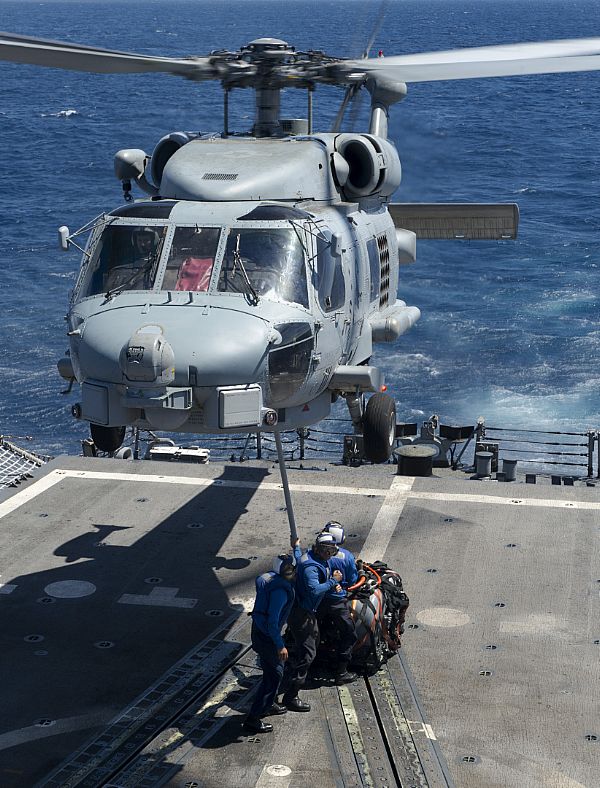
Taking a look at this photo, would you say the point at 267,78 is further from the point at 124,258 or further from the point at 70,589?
the point at 70,589

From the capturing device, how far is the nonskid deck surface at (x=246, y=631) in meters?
12.3

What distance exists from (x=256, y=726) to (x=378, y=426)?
426cm

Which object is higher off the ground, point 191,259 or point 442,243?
point 191,259

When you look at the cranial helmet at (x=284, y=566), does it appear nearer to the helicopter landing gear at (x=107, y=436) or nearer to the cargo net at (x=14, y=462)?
the helicopter landing gear at (x=107, y=436)

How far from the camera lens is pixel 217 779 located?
11961mm

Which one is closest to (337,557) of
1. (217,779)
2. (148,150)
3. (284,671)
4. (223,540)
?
(284,671)

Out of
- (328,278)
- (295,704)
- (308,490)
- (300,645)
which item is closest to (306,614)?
(300,645)

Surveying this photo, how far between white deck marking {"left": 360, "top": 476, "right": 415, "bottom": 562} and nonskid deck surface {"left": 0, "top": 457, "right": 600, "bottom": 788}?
0.05 meters

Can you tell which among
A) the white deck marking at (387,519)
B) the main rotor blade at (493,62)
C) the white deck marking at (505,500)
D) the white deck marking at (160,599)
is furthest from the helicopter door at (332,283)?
the white deck marking at (505,500)

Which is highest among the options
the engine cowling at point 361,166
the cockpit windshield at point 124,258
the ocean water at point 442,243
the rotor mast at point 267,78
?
the rotor mast at point 267,78

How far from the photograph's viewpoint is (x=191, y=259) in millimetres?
13766

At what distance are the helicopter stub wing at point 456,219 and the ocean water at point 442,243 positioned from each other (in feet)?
1.48

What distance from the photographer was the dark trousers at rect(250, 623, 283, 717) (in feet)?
41.8

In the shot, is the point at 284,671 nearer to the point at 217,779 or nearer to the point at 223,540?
the point at 217,779
